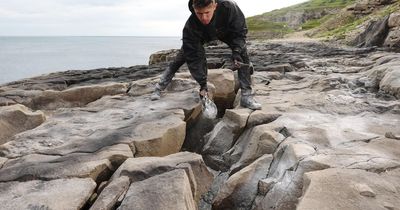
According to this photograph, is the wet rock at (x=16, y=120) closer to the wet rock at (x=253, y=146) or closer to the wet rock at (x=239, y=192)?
the wet rock at (x=253, y=146)

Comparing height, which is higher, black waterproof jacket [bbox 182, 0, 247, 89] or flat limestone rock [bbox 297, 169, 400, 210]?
black waterproof jacket [bbox 182, 0, 247, 89]

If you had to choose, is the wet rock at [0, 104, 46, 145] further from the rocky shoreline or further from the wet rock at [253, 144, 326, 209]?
the wet rock at [253, 144, 326, 209]

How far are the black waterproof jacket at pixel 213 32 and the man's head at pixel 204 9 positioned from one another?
35cm

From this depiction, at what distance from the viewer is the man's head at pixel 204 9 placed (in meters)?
6.37

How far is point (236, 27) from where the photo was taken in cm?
720

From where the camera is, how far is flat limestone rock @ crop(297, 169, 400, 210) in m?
3.66

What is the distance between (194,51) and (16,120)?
3.60 m

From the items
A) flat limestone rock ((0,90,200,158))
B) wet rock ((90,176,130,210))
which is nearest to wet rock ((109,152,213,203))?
wet rock ((90,176,130,210))

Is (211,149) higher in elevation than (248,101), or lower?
lower

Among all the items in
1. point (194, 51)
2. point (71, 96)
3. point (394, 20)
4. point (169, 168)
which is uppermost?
point (194, 51)

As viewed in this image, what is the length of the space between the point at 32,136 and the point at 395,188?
5408mm

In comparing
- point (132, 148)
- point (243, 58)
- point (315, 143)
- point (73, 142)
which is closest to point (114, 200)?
point (132, 148)

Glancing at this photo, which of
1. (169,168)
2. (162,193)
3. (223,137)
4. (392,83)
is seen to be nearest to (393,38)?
(392,83)

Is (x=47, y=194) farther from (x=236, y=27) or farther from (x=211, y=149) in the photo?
(x=236, y=27)
